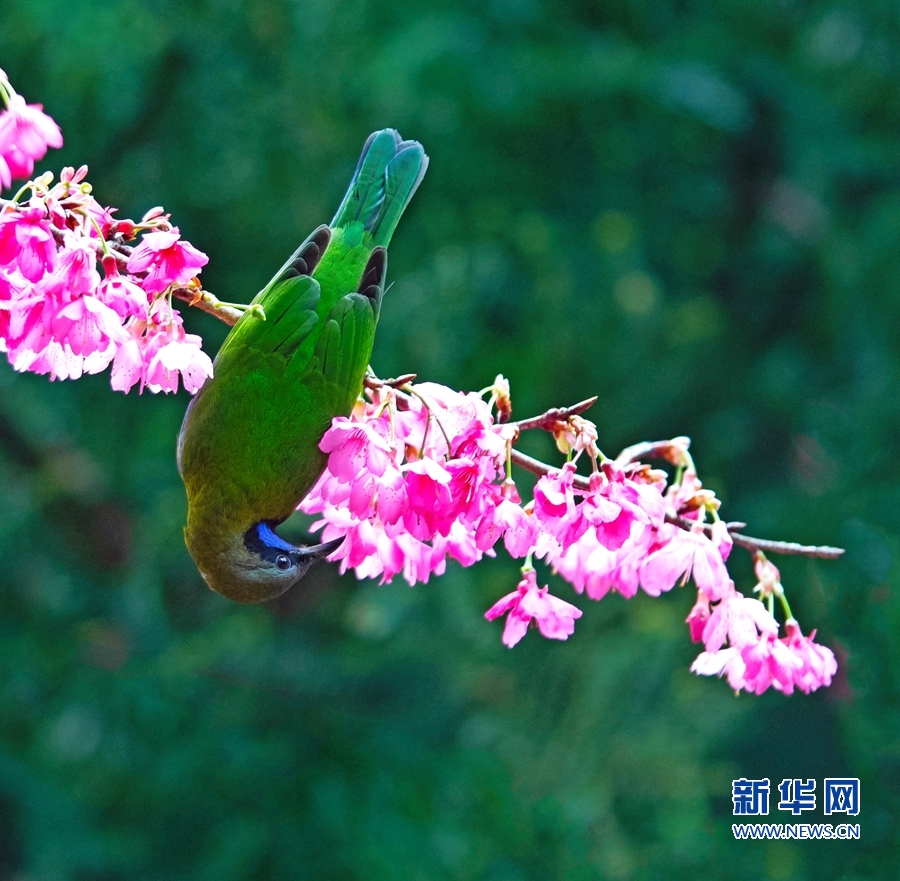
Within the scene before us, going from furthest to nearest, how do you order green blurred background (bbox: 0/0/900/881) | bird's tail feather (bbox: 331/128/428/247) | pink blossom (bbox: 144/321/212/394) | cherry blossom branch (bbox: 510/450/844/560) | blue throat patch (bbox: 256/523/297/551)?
green blurred background (bbox: 0/0/900/881)
bird's tail feather (bbox: 331/128/428/247)
blue throat patch (bbox: 256/523/297/551)
cherry blossom branch (bbox: 510/450/844/560)
pink blossom (bbox: 144/321/212/394)

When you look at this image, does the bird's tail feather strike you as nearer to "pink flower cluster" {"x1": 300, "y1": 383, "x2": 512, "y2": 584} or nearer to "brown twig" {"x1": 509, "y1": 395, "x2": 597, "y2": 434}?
"pink flower cluster" {"x1": 300, "y1": 383, "x2": 512, "y2": 584}

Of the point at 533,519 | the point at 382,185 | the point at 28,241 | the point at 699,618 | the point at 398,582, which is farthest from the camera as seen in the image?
the point at 398,582

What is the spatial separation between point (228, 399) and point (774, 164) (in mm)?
4900

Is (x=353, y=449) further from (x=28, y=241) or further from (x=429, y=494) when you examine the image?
(x=28, y=241)

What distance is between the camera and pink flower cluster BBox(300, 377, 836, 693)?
1.30m

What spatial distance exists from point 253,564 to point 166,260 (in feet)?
1.58

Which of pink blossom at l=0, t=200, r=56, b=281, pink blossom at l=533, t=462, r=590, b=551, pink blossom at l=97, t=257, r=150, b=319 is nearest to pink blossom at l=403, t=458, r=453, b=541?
pink blossom at l=533, t=462, r=590, b=551

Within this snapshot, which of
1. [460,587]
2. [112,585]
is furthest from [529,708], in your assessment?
[112,585]

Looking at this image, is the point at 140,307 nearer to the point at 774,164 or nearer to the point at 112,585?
the point at 112,585

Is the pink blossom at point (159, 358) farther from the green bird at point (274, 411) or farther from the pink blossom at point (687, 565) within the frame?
the pink blossom at point (687, 565)

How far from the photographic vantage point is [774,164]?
18.7 ft

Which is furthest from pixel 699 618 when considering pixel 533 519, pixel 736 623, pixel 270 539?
pixel 270 539

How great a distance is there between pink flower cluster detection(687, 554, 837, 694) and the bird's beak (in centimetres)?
51

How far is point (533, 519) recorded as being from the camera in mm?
1375
